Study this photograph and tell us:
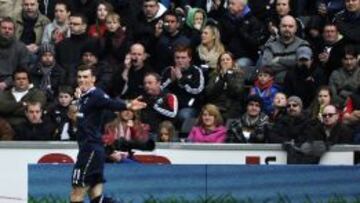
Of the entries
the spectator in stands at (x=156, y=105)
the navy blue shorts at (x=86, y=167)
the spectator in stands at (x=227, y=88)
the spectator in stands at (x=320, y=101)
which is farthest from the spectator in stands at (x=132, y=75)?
the navy blue shorts at (x=86, y=167)

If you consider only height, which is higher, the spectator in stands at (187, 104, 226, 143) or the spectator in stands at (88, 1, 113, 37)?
the spectator in stands at (88, 1, 113, 37)

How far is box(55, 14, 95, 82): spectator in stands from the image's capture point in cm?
1736

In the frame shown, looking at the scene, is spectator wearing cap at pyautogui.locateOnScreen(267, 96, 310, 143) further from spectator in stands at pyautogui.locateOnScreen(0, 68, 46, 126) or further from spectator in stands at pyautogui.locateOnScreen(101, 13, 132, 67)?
spectator in stands at pyautogui.locateOnScreen(0, 68, 46, 126)

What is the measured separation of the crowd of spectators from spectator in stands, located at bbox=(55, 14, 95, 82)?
0.01 metres

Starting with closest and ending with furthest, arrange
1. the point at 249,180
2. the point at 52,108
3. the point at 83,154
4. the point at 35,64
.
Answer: the point at 83,154
the point at 249,180
the point at 52,108
the point at 35,64

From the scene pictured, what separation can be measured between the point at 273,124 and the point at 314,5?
3092 mm

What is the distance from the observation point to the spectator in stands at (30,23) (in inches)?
712

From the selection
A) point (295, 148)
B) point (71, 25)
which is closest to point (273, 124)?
point (295, 148)

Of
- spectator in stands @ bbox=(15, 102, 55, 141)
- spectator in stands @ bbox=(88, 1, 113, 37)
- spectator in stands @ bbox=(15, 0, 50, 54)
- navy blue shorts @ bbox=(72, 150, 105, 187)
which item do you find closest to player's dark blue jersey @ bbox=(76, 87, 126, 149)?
navy blue shorts @ bbox=(72, 150, 105, 187)

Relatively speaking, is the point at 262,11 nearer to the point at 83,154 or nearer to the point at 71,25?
the point at 71,25

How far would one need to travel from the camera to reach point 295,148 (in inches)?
597

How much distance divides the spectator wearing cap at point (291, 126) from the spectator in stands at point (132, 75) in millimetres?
2216

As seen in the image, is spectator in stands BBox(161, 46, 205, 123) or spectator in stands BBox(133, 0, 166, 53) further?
spectator in stands BBox(133, 0, 166, 53)

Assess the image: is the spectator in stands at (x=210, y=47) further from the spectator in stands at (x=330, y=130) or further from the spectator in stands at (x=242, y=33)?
the spectator in stands at (x=330, y=130)
